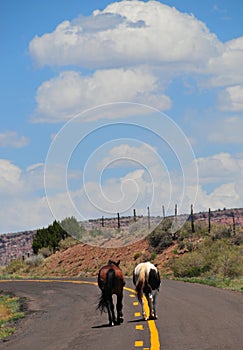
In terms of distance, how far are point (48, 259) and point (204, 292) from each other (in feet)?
176

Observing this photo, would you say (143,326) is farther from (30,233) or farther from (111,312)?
(30,233)

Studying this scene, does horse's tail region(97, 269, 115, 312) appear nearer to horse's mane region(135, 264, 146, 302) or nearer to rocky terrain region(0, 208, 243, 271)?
horse's mane region(135, 264, 146, 302)

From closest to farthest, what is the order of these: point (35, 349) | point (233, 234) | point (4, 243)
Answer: point (35, 349), point (233, 234), point (4, 243)

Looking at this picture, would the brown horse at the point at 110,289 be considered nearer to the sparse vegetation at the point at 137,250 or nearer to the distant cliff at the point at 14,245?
the sparse vegetation at the point at 137,250

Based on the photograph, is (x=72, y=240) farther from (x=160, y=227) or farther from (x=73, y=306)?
(x=73, y=306)

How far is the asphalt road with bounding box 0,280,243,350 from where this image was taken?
13.4 meters

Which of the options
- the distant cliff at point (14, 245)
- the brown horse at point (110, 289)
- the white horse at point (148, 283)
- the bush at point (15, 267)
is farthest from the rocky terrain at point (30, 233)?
the brown horse at point (110, 289)

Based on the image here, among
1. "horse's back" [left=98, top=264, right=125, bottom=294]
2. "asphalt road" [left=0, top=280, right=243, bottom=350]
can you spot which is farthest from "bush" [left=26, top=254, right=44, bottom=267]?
"horse's back" [left=98, top=264, right=125, bottom=294]

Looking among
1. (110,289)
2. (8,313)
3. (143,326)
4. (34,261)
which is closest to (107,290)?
(110,289)

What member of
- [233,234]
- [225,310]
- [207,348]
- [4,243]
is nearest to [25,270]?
[233,234]

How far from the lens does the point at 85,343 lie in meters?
14.1

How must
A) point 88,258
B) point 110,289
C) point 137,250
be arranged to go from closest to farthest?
point 110,289 → point 137,250 → point 88,258

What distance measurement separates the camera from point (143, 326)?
52.3 feet

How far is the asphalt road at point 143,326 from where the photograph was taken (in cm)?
1340
